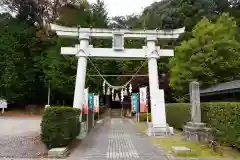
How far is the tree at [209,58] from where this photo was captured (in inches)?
908

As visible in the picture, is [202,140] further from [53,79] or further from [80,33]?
[53,79]

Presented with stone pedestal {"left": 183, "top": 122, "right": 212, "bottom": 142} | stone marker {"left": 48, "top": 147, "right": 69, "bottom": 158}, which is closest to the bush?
stone marker {"left": 48, "top": 147, "right": 69, "bottom": 158}

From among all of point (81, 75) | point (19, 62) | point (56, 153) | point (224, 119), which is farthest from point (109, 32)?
point (19, 62)

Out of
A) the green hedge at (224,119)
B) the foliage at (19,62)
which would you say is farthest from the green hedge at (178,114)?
the foliage at (19,62)

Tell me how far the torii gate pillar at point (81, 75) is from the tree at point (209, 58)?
34.0 feet

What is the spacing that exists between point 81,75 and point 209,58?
37.3 ft

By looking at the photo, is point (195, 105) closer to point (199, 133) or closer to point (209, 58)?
point (199, 133)

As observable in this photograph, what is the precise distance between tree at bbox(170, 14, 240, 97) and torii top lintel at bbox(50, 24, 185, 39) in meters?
6.53

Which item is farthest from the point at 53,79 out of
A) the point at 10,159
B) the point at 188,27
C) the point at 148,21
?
the point at 10,159

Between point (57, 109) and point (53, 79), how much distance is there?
25.3 metres

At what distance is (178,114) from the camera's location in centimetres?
2011

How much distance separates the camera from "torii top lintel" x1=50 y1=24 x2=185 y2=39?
1677 centimetres

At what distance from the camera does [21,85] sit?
38.2 meters

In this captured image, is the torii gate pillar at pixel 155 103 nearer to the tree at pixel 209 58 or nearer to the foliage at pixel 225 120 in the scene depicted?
the foliage at pixel 225 120
